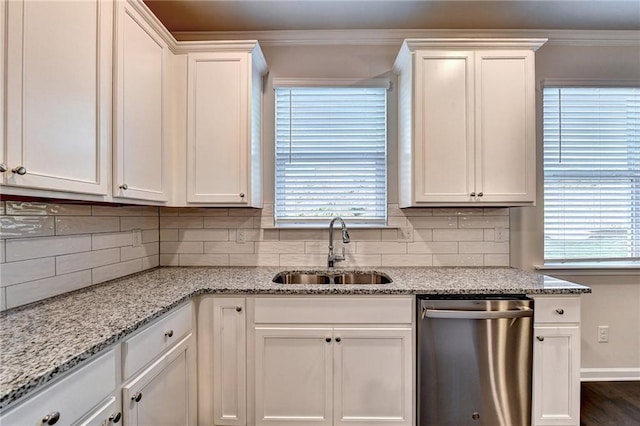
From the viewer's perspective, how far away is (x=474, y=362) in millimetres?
1725

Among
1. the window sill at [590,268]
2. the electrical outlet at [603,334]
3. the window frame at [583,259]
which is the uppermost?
the window frame at [583,259]

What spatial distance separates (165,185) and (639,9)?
334 cm

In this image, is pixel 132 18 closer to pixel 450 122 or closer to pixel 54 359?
pixel 54 359

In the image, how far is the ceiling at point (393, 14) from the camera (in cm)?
211

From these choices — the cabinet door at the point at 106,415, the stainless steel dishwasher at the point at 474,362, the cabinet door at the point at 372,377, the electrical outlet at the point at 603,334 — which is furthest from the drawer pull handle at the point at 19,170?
the electrical outlet at the point at 603,334

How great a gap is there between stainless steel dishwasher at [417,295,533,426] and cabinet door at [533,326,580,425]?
2.5 inches

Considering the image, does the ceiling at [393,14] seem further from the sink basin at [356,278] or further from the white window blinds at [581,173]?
the sink basin at [356,278]

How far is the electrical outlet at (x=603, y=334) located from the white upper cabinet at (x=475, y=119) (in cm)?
126

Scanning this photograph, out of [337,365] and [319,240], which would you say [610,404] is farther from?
[319,240]

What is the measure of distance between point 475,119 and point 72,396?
92.3 inches

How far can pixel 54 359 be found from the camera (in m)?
0.86

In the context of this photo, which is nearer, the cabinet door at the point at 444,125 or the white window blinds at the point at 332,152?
the cabinet door at the point at 444,125

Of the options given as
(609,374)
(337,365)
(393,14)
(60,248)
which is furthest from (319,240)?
(609,374)

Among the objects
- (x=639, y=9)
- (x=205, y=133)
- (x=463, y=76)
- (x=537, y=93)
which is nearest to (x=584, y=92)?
(x=537, y=93)
